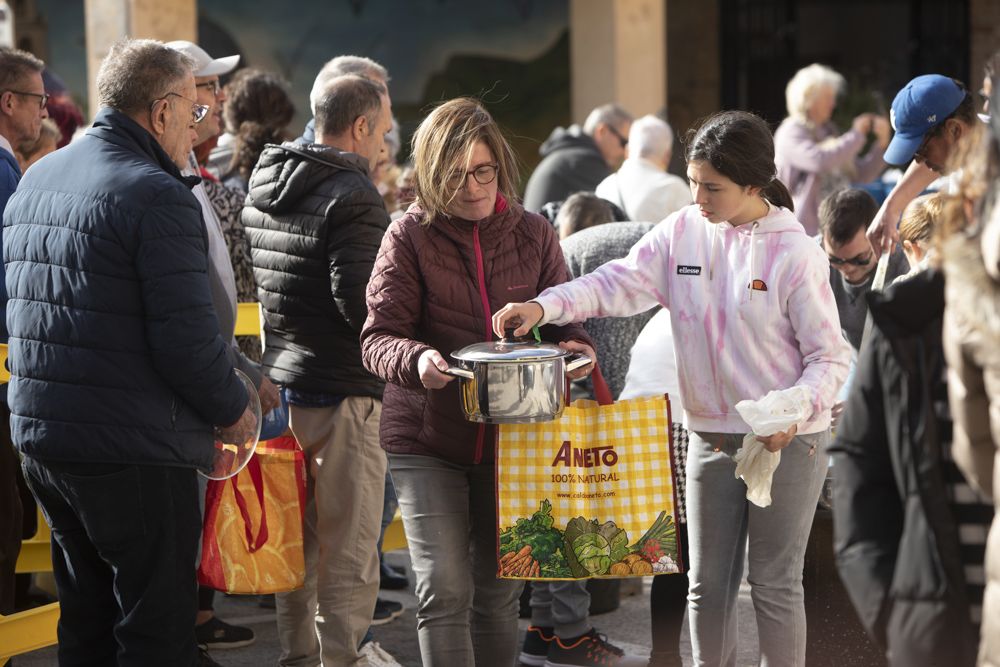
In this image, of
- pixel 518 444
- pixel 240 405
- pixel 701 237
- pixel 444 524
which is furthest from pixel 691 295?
pixel 240 405

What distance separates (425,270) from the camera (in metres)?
3.91

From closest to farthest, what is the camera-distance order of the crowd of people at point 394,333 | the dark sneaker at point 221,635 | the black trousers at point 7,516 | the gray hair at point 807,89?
1. the crowd of people at point 394,333
2. the black trousers at point 7,516
3. the dark sneaker at point 221,635
4. the gray hair at point 807,89

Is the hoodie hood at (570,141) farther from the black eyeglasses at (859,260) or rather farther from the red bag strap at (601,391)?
the red bag strap at (601,391)

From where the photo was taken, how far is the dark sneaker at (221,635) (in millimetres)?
5371

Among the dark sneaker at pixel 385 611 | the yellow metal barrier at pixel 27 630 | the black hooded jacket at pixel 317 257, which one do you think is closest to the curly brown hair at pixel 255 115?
the black hooded jacket at pixel 317 257

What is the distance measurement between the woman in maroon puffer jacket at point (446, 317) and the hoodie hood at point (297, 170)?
0.60 metres

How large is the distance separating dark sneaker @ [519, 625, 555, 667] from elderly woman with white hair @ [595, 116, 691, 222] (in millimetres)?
2506

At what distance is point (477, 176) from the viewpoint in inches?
153

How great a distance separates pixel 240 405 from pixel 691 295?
1.28 meters

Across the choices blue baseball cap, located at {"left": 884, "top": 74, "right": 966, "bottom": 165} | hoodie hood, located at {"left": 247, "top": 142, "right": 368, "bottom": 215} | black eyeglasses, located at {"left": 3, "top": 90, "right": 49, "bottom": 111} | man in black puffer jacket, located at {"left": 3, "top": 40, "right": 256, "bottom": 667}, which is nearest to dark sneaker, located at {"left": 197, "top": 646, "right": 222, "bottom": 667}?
man in black puffer jacket, located at {"left": 3, "top": 40, "right": 256, "bottom": 667}

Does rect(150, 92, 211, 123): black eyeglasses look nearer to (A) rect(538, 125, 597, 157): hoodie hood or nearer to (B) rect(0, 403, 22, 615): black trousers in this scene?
(B) rect(0, 403, 22, 615): black trousers

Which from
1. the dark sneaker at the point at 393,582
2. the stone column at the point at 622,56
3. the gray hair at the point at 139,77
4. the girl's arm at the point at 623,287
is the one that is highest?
the stone column at the point at 622,56

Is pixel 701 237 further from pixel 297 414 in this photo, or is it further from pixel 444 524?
pixel 297 414

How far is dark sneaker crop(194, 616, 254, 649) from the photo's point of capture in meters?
5.37
